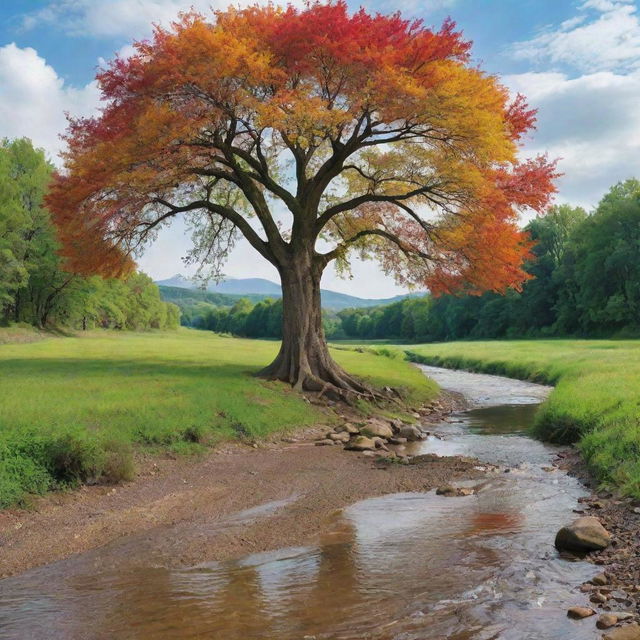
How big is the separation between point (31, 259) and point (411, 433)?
47783mm

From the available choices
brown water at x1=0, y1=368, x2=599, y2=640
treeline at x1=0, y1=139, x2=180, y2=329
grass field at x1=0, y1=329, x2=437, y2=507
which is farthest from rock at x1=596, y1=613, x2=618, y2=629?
treeline at x1=0, y1=139, x2=180, y2=329

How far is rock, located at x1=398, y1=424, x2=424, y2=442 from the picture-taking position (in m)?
17.5

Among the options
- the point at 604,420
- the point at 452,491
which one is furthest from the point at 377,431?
the point at 452,491

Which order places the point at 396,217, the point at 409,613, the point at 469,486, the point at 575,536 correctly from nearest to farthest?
the point at 409,613, the point at 575,536, the point at 469,486, the point at 396,217

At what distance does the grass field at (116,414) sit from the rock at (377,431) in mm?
1862

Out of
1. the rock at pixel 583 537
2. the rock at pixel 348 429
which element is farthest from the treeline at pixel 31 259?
the rock at pixel 583 537

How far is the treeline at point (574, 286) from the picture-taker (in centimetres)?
6445

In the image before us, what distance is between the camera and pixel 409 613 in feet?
19.3

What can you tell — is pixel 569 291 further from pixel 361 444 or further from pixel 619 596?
pixel 619 596

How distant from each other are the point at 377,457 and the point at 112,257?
48.2 ft

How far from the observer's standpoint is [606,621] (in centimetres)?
546

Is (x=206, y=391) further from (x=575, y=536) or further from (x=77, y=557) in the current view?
(x=575, y=536)

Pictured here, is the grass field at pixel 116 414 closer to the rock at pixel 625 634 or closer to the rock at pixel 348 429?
the rock at pixel 348 429

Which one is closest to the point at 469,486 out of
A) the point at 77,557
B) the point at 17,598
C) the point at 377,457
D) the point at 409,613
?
the point at 377,457
